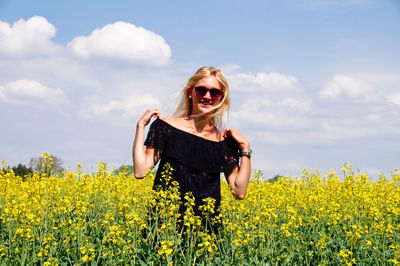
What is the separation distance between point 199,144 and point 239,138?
0.41 metres

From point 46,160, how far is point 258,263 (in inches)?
107

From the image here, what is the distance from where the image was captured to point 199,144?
3.77m

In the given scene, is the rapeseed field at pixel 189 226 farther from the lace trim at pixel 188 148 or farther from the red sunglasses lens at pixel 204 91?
the red sunglasses lens at pixel 204 91

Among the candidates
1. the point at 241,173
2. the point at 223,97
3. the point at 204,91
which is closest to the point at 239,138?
the point at 241,173

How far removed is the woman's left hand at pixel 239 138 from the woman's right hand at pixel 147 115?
2.39 feet

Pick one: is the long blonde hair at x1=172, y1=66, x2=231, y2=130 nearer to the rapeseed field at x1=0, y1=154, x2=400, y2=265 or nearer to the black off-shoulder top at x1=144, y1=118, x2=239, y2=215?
the black off-shoulder top at x1=144, y1=118, x2=239, y2=215

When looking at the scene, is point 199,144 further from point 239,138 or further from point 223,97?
point 223,97

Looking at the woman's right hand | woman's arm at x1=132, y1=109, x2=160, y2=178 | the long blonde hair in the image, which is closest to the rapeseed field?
woman's arm at x1=132, y1=109, x2=160, y2=178

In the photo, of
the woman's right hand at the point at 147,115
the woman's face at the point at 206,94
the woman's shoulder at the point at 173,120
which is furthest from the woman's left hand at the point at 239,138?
the woman's right hand at the point at 147,115

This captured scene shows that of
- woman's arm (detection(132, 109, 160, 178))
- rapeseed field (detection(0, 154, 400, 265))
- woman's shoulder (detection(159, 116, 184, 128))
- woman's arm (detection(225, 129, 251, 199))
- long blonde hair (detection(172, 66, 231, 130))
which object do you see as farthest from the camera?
long blonde hair (detection(172, 66, 231, 130))

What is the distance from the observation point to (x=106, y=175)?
6293mm

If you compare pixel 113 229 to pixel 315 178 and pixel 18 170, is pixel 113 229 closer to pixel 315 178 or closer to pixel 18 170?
pixel 315 178

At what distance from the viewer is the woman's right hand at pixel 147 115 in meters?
3.61

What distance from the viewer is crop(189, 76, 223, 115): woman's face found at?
394cm
